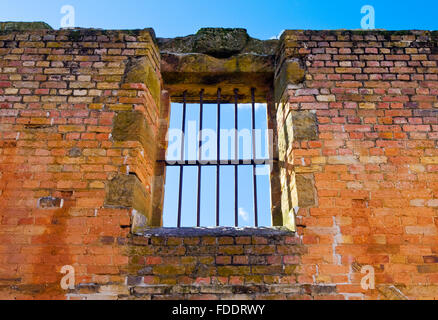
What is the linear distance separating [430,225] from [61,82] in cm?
358

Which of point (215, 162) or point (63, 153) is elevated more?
point (215, 162)

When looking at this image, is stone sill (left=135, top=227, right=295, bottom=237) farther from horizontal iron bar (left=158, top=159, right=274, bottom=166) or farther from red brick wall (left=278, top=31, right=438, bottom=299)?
horizontal iron bar (left=158, top=159, right=274, bottom=166)

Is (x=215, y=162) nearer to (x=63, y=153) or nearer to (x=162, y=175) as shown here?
(x=162, y=175)

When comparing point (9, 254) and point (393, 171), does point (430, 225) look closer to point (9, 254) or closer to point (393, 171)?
point (393, 171)

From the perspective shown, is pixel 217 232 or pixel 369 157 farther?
pixel 369 157

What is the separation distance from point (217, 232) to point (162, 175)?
1038 millimetres

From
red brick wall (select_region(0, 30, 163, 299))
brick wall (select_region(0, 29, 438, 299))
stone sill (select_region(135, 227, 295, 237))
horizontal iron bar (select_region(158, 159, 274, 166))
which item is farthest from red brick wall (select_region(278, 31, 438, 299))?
red brick wall (select_region(0, 30, 163, 299))

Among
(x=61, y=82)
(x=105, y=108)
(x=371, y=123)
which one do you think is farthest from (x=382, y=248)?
(x=61, y=82)

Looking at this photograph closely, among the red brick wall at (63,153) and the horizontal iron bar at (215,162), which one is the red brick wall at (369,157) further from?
the red brick wall at (63,153)

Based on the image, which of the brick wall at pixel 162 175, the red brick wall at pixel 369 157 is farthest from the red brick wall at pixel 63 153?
the red brick wall at pixel 369 157

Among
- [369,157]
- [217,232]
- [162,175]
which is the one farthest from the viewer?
[162,175]

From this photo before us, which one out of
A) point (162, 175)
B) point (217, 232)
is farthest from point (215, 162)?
point (217, 232)

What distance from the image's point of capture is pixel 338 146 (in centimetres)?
282

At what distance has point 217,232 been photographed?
8.67 ft
